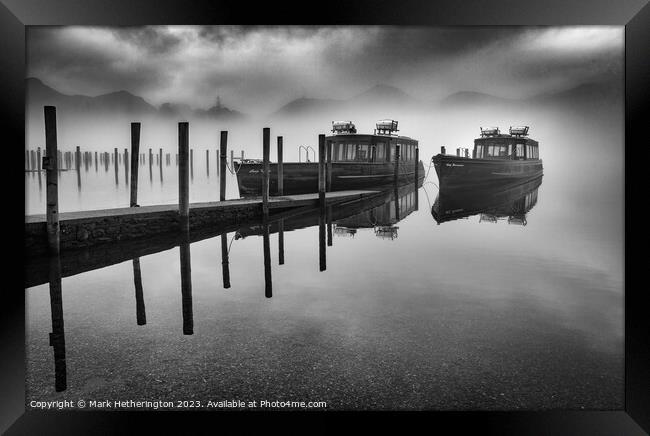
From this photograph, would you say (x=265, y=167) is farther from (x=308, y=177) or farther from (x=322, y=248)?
(x=308, y=177)

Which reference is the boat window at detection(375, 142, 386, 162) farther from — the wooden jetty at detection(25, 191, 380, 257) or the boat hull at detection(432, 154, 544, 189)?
the wooden jetty at detection(25, 191, 380, 257)

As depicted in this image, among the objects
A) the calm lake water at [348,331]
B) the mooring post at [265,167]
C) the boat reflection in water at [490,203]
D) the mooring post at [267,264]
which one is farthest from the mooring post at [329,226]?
the boat reflection in water at [490,203]

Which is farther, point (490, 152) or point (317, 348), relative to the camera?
point (490, 152)

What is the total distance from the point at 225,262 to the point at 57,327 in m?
3.58

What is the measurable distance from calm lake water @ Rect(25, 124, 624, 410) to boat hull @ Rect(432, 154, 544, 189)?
11680mm

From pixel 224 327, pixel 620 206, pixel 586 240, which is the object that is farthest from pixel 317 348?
pixel 586 240

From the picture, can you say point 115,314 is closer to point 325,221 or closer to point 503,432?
point 503,432

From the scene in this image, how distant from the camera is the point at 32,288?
20.8 ft

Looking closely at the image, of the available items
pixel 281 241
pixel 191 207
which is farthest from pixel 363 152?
pixel 281 241

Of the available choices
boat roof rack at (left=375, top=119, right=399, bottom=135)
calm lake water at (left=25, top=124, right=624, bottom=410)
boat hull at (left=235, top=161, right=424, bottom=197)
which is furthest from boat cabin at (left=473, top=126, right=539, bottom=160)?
calm lake water at (left=25, top=124, right=624, bottom=410)

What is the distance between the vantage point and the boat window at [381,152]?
22625 millimetres

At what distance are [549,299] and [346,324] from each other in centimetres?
316

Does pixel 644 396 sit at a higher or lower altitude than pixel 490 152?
lower
